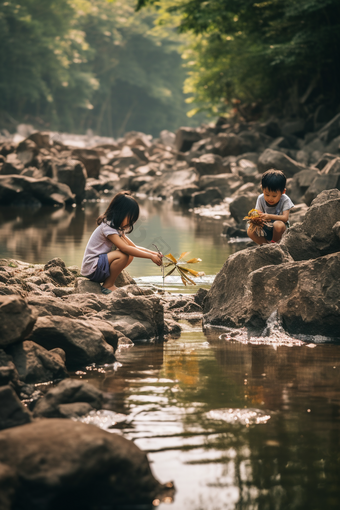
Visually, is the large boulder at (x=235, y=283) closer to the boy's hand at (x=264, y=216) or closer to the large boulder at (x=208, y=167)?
the boy's hand at (x=264, y=216)

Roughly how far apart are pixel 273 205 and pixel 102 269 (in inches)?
77.3

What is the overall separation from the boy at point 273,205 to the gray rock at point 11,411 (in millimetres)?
4002

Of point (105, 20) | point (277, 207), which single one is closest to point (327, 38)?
point (277, 207)

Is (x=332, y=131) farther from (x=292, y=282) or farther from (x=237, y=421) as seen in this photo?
(x=237, y=421)

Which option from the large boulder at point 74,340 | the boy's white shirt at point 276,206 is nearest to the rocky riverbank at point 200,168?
the boy's white shirt at point 276,206

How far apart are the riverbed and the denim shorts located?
0.95m

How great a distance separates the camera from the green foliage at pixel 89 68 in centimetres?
5425

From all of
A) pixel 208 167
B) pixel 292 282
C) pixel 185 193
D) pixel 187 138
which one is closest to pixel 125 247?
pixel 292 282

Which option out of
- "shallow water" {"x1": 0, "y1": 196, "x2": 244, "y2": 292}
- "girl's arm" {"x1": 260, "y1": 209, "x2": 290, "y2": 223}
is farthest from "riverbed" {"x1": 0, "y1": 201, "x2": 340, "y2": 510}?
"shallow water" {"x1": 0, "y1": 196, "x2": 244, "y2": 292}

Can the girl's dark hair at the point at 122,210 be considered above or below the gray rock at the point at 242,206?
below

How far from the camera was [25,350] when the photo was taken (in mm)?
4117

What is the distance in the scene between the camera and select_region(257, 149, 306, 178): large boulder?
18203 mm

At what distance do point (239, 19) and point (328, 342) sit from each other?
23832mm

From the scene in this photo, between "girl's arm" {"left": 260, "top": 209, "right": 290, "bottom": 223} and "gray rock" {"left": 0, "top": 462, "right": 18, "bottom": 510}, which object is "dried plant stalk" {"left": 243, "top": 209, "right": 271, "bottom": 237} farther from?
"gray rock" {"left": 0, "top": 462, "right": 18, "bottom": 510}
